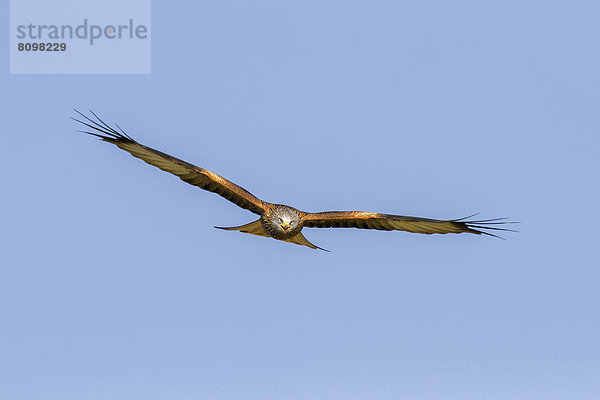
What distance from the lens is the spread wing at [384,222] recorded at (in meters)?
27.1

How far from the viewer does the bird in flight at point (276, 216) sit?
2608 cm

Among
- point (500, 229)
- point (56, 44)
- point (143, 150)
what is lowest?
point (500, 229)

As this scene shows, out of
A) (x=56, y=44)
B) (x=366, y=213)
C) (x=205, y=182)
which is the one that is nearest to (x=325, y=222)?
(x=366, y=213)

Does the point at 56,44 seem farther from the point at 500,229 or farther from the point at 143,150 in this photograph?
the point at 500,229

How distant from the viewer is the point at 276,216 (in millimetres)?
26844

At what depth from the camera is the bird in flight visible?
26.1m

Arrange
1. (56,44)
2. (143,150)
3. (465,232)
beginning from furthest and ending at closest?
1. (56,44)
2. (465,232)
3. (143,150)

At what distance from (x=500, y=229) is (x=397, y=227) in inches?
97.2

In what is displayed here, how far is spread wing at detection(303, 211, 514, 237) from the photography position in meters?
27.1

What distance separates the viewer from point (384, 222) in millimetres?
27641

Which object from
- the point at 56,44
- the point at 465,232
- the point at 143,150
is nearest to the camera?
the point at 143,150

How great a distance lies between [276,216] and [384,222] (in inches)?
103

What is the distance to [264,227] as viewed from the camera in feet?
88.9

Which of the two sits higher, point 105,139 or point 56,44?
point 56,44
